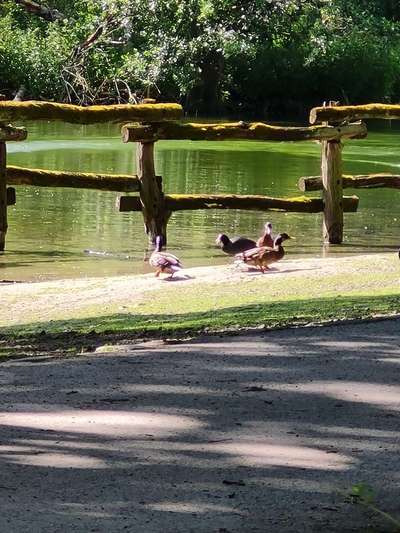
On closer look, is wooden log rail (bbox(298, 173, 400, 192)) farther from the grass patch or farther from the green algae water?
the grass patch

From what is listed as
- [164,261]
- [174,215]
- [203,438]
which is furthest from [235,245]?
[203,438]

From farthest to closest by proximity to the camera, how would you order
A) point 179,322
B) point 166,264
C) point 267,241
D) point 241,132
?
point 241,132 → point 267,241 → point 166,264 → point 179,322

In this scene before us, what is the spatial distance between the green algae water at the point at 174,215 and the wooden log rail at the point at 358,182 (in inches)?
28.9

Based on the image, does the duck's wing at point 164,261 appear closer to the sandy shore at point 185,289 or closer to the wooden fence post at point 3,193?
the sandy shore at point 185,289

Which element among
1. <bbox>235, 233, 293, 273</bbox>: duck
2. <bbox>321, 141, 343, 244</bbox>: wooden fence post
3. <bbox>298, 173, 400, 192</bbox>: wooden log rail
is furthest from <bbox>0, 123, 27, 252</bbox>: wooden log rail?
<bbox>321, 141, 343, 244</bbox>: wooden fence post

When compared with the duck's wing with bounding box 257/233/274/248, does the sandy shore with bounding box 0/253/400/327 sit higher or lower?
lower

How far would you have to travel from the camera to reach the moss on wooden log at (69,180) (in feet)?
53.9

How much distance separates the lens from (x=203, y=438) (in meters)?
6.17

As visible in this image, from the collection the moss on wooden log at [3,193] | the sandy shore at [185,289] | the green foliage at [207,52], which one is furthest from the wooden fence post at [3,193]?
the green foliage at [207,52]

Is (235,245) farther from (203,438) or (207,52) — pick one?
(207,52)

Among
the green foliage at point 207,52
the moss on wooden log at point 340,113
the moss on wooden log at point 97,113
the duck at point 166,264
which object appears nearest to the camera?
the duck at point 166,264

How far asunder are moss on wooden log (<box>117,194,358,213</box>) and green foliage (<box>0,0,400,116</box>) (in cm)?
2786

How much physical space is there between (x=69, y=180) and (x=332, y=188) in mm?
3531

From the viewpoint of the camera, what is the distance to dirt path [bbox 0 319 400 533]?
507cm
